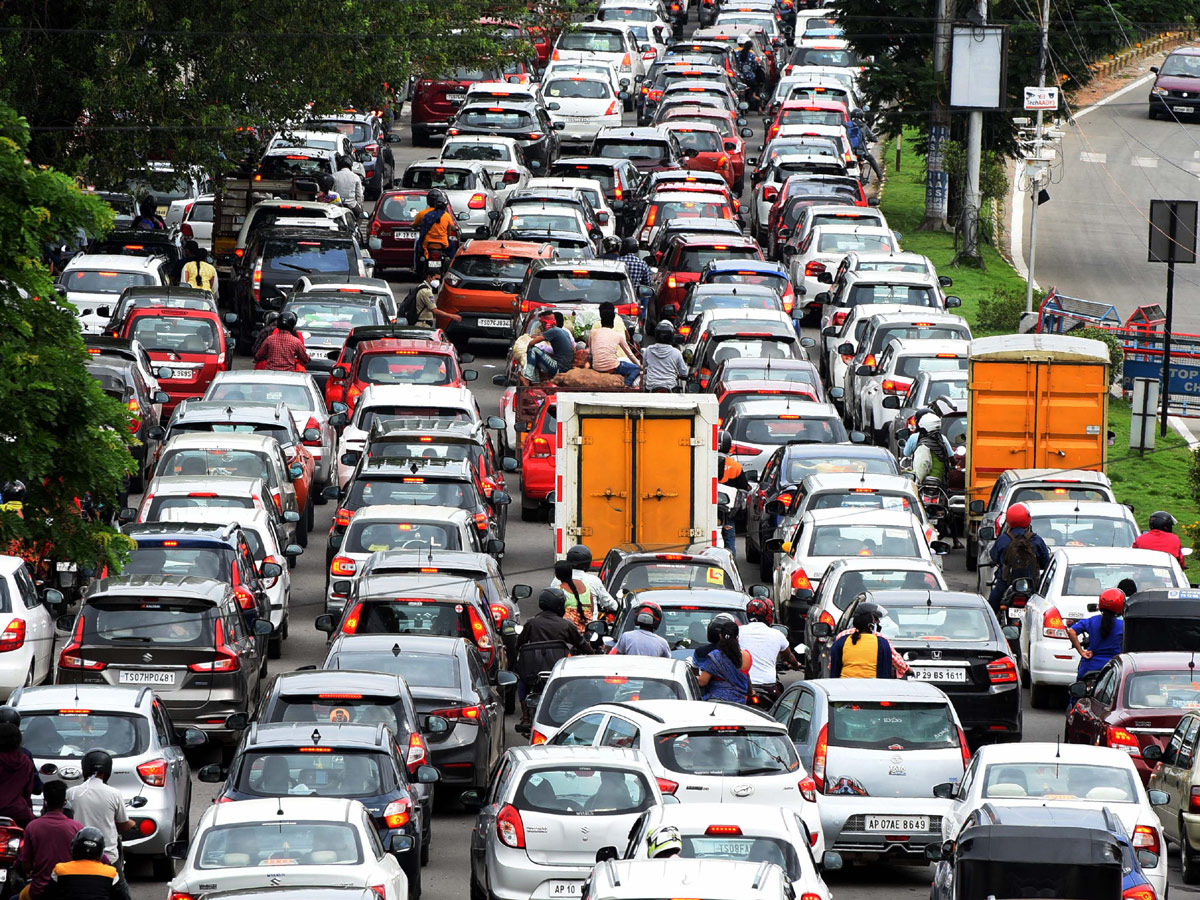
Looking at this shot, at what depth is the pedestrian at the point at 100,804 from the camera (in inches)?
631

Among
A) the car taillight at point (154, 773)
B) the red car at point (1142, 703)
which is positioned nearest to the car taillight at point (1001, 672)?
the red car at point (1142, 703)

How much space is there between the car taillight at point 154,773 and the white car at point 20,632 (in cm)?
440

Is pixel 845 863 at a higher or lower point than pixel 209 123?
lower

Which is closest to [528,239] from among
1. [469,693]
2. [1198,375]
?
[1198,375]

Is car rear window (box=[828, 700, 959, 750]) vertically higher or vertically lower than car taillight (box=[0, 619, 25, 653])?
higher

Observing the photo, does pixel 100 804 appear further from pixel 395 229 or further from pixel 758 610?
pixel 395 229

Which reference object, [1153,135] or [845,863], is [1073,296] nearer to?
[1153,135]

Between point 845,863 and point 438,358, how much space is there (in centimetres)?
1490

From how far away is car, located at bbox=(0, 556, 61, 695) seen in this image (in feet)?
70.5

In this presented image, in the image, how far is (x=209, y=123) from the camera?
38.5m

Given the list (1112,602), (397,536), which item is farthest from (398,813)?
(397,536)

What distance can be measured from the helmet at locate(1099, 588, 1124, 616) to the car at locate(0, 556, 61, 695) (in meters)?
8.92

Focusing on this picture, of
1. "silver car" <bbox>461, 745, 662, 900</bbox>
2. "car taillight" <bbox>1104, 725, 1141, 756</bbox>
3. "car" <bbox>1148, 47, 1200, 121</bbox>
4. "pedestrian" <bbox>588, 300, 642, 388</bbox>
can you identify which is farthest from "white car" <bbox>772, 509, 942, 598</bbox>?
"car" <bbox>1148, 47, 1200, 121</bbox>

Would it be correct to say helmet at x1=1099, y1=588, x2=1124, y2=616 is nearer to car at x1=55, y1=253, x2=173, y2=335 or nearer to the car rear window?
the car rear window
